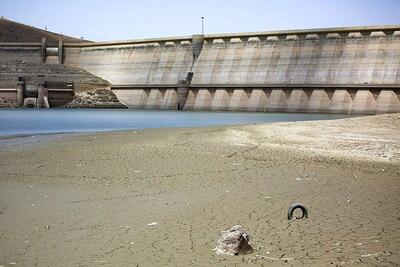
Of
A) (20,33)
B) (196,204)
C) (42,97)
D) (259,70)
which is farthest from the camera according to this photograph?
(20,33)

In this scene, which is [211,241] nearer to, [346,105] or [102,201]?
[102,201]

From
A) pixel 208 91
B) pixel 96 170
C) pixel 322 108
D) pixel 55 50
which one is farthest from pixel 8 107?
pixel 96 170

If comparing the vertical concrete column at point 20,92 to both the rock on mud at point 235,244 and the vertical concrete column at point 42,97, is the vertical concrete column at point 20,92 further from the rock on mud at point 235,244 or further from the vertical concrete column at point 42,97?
the rock on mud at point 235,244

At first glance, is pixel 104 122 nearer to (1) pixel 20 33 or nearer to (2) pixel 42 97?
(2) pixel 42 97

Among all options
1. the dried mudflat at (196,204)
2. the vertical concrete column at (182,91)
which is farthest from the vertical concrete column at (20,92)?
the dried mudflat at (196,204)

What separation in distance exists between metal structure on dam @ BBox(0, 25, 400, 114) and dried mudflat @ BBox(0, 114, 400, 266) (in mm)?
34576

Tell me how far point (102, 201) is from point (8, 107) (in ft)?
193

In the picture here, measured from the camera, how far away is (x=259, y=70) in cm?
5422

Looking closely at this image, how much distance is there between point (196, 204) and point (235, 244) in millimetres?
2692

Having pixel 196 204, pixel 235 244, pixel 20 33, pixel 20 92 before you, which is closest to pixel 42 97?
pixel 20 92

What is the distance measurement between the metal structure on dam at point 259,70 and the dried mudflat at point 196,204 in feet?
113

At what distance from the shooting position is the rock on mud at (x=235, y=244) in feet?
17.4

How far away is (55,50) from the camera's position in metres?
72.5

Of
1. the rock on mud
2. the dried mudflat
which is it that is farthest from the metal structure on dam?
the rock on mud
